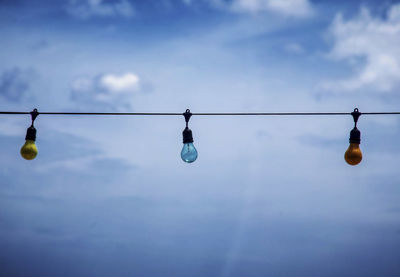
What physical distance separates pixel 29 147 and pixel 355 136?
16.4ft

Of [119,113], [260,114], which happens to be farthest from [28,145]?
[260,114]

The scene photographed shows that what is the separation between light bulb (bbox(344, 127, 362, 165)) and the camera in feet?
20.8

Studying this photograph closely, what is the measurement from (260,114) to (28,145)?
11.8 feet

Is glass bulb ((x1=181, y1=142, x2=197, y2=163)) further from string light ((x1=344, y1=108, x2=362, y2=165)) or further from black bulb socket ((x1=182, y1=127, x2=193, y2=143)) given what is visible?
string light ((x1=344, y1=108, x2=362, y2=165))

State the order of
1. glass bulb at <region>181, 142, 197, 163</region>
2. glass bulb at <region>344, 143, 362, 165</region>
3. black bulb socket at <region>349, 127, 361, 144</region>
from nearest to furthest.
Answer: glass bulb at <region>181, 142, 197, 163</region> < glass bulb at <region>344, 143, 362, 165</region> < black bulb socket at <region>349, 127, 361, 144</region>

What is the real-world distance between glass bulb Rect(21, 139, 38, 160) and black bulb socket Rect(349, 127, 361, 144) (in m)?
4.87

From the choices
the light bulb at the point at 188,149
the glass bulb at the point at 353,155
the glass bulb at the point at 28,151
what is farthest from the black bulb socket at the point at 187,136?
the glass bulb at the point at 353,155

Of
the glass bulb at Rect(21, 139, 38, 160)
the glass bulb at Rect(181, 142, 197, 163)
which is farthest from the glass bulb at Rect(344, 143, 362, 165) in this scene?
the glass bulb at Rect(21, 139, 38, 160)

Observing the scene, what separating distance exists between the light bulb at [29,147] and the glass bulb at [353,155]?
4.78 meters

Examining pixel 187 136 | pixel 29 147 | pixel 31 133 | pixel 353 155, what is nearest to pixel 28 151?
pixel 29 147

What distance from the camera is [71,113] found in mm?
6402

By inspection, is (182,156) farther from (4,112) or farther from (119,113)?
(4,112)

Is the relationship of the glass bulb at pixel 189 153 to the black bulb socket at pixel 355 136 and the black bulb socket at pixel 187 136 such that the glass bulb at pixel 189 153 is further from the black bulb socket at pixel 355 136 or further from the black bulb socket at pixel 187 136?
the black bulb socket at pixel 355 136

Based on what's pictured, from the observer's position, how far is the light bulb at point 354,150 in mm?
6340
